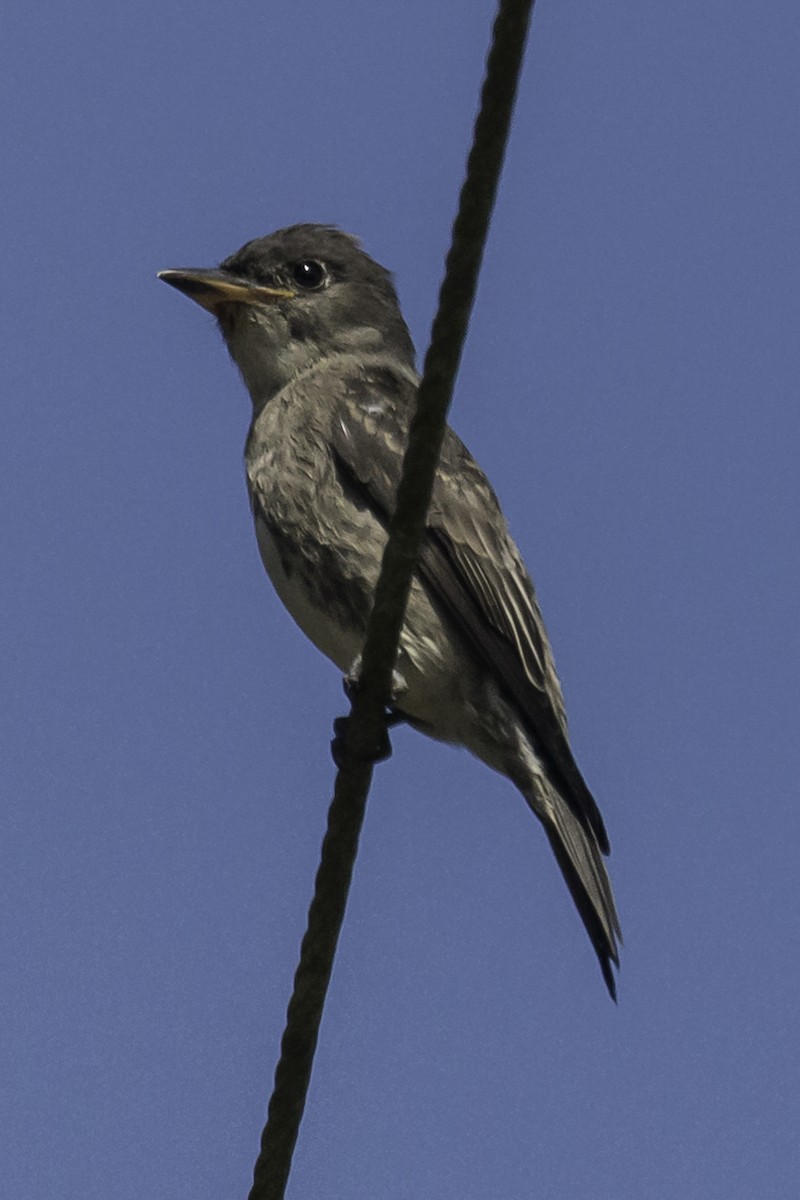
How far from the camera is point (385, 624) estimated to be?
17.4 ft

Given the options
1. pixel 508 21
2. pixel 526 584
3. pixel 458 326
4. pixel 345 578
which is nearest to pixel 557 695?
pixel 526 584

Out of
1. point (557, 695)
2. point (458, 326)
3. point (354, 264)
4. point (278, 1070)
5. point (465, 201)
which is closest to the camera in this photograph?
point (465, 201)

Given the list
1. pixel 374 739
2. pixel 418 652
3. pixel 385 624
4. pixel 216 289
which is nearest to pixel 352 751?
pixel 374 739

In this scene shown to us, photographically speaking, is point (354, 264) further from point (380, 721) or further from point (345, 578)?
point (380, 721)

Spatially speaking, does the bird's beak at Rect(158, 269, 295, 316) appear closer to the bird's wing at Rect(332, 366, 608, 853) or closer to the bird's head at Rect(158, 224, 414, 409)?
the bird's head at Rect(158, 224, 414, 409)

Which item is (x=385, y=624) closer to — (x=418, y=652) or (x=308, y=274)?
(x=418, y=652)

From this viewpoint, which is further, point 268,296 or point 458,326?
point 268,296

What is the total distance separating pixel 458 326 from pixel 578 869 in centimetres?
305

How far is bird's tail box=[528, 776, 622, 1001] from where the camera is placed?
276 inches

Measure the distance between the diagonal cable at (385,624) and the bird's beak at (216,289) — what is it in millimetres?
3298

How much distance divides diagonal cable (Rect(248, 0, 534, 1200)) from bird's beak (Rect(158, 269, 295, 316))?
3.30 m

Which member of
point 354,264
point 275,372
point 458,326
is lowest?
point 458,326

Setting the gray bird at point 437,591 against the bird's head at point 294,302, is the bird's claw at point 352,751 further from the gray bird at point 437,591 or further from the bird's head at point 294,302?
the bird's head at point 294,302

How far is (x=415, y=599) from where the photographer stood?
7.34m
